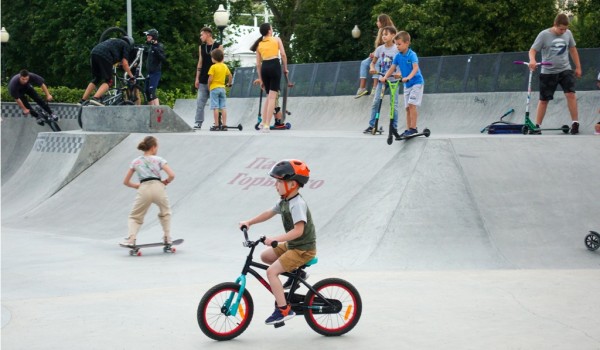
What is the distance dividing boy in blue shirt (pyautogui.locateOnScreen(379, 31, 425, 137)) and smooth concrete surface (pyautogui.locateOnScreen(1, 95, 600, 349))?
2.06ft

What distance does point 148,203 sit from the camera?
11.8 metres

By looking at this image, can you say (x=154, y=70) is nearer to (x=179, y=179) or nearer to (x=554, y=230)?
(x=179, y=179)

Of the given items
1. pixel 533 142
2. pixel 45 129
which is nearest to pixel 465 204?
pixel 533 142

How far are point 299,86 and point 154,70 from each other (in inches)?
234

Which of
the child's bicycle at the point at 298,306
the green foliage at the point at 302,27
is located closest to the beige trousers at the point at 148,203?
the child's bicycle at the point at 298,306

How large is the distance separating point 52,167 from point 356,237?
927 cm

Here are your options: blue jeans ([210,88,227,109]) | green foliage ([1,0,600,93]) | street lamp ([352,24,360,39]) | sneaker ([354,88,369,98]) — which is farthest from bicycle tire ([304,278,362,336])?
street lamp ([352,24,360,39])

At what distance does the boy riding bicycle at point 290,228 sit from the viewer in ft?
23.4

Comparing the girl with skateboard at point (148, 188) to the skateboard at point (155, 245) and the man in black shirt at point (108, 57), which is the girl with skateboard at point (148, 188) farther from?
the man in black shirt at point (108, 57)

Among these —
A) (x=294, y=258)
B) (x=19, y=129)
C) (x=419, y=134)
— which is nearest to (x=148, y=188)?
(x=419, y=134)

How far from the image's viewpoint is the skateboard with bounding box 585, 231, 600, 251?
398 inches

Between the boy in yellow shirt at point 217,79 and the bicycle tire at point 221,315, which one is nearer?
the bicycle tire at point 221,315

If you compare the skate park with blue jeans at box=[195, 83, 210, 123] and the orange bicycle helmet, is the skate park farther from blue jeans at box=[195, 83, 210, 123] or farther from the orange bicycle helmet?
blue jeans at box=[195, 83, 210, 123]

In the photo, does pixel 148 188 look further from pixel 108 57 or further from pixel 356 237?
pixel 108 57
